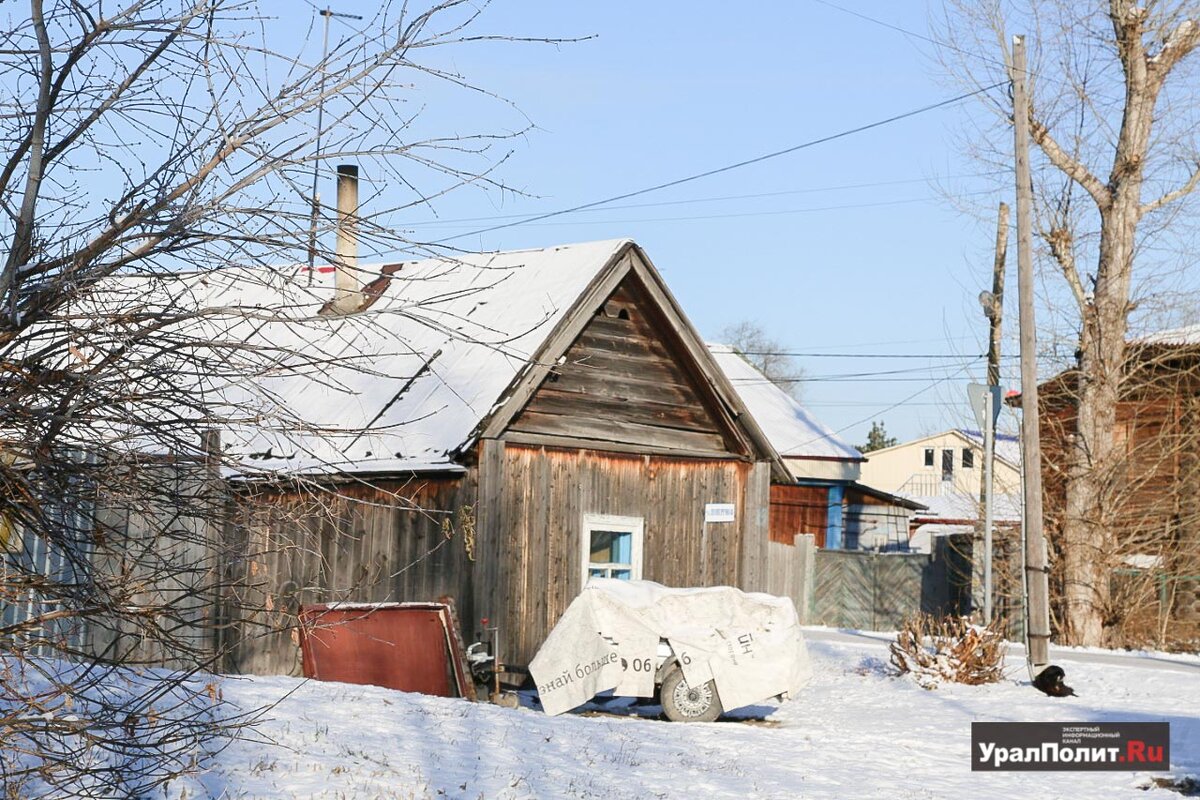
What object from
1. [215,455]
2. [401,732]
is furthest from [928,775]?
[215,455]

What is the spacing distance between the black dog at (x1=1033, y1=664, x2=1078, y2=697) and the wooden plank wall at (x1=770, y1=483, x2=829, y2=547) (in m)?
24.4

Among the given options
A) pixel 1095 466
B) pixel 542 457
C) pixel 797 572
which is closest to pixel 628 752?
pixel 542 457

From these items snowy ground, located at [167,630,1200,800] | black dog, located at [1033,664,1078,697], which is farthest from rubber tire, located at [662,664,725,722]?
black dog, located at [1033,664,1078,697]

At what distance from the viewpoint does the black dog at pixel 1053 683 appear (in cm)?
1889

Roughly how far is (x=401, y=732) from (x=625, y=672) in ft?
12.6

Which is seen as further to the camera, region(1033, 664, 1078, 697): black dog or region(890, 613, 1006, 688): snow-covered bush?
region(890, 613, 1006, 688): snow-covered bush

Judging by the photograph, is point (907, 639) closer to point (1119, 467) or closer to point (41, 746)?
point (1119, 467)

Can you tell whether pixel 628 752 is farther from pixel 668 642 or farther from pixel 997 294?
pixel 997 294

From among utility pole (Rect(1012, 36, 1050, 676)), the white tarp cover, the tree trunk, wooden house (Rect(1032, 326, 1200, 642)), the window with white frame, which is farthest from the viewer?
wooden house (Rect(1032, 326, 1200, 642))

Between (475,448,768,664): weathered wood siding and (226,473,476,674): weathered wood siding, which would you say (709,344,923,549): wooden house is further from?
(226,473,476,674): weathered wood siding

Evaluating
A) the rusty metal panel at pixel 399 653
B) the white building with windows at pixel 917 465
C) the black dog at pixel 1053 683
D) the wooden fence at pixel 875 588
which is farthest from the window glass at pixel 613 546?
the white building with windows at pixel 917 465

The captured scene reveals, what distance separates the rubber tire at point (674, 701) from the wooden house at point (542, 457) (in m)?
2.89

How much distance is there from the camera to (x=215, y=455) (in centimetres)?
584

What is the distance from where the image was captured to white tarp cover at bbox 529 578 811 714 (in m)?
14.8
